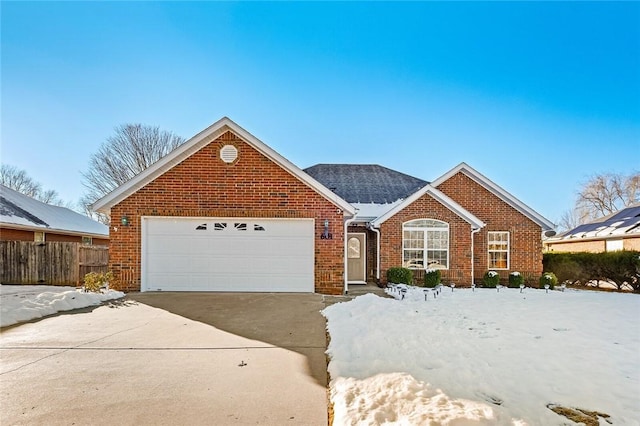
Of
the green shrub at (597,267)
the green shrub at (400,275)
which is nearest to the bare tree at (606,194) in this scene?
the green shrub at (597,267)

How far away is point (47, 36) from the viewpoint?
33.1 feet

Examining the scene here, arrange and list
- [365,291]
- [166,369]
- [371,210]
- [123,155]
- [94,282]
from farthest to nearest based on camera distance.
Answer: [123,155] < [371,210] < [365,291] < [94,282] < [166,369]

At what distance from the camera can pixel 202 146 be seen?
1016 centimetres

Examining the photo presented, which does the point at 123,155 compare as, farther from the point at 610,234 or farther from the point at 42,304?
the point at 610,234

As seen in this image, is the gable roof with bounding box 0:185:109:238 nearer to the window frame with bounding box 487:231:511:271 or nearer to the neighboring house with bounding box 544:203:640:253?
the window frame with bounding box 487:231:511:271

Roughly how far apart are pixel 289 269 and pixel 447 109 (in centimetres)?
944

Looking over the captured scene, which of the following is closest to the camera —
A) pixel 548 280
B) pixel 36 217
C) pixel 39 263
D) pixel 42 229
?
pixel 39 263

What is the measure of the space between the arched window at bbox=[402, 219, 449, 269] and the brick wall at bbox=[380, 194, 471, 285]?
184 mm

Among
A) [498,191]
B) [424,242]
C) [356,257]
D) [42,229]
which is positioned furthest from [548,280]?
[42,229]

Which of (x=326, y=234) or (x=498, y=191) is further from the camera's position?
(x=498, y=191)

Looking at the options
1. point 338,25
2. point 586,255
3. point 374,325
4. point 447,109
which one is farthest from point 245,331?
point 586,255

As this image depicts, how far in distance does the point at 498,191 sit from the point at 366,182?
5.96m

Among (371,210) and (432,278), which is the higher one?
(371,210)

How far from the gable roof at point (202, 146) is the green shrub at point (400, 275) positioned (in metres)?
3.63
